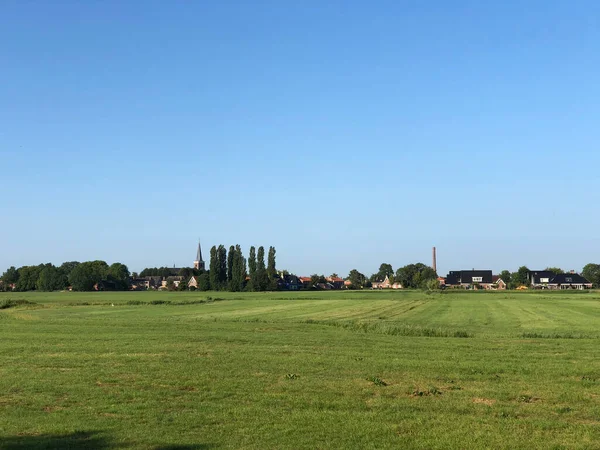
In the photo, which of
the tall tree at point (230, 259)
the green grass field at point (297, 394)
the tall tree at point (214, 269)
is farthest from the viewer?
the tall tree at point (230, 259)

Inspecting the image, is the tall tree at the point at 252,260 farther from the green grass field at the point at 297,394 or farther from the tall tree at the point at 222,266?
the green grass field at the point at 297,394

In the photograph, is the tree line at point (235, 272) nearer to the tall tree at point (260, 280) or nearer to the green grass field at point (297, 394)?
the tall tree at point (260, 280)

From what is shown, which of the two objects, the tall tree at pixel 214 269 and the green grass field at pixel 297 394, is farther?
the tall tree at pixel 214 269

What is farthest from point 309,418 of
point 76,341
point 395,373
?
point 76,341

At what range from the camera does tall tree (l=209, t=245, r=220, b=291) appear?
183125mm

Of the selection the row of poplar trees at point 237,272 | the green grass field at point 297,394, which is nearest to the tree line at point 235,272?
the row of poplar trees at point 237,272

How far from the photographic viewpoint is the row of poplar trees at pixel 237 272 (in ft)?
584

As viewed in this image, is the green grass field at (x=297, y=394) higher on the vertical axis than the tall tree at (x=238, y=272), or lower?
lower

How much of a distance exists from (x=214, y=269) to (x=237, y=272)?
23.4 ft

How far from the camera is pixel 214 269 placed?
183500 millimetres

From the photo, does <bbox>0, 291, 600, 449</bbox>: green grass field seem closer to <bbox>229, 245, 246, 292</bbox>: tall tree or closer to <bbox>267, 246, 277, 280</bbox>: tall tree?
<bbox>229, 245, 246, 292</bbox>: tall tree

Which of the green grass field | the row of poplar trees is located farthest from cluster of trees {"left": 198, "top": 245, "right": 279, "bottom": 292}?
the green grass field

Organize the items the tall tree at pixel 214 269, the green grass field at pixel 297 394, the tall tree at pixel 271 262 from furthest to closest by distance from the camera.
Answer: the tall tree at pixel 271 262, the tall tree at pixel 214 269, the green grass field at pixel 297 394

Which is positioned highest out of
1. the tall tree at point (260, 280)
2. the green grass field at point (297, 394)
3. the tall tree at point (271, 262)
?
the tall tree at point (271, 262)
